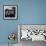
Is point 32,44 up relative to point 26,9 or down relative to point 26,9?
down

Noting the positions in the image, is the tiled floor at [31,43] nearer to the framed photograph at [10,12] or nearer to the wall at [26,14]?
the wall at [26,14]

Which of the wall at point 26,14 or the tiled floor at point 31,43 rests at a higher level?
the wall at point 26,14

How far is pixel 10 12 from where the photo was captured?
4703 millimetres

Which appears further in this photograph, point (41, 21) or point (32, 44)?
point (41, 21)

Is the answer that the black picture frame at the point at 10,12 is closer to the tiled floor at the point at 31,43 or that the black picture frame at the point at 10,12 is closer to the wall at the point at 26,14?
the wall at the point at 26,14

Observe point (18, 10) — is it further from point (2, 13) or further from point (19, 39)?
point (19, 39)

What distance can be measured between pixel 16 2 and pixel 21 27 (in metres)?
0.84

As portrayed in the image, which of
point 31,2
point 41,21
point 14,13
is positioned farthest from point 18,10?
point 41,21

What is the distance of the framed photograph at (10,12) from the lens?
468 cm

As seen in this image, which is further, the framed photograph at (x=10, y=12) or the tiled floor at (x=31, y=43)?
the framed photograph at (x=10, y=12)

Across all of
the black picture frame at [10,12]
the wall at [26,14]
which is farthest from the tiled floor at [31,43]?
the black picture frame at [10,12]

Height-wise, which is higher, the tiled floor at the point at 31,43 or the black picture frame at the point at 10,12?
the black picture frame at the point at 10,12

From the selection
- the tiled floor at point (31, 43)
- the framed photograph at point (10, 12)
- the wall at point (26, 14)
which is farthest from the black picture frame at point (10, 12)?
the tiled floor at point (31, 43)

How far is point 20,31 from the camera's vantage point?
463 centimetres
